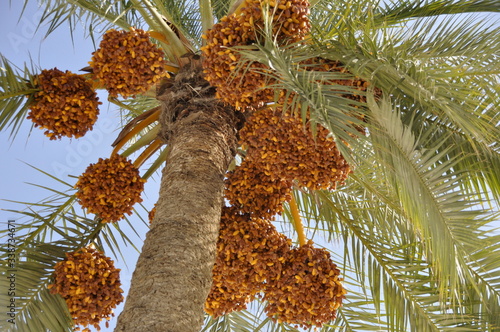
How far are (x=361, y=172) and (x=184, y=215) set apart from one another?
1.15m

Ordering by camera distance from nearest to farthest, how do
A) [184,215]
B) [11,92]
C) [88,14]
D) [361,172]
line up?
[361,172], [184,215], [11,92], [88,14]

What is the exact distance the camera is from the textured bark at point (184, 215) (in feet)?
11.2

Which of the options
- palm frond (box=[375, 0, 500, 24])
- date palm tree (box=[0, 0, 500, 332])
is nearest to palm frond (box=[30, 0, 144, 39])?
date palm tree (box=[0, 0, 500, 332])

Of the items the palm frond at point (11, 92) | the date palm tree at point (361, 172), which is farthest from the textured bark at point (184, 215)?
the palm frond at point (11, 92)

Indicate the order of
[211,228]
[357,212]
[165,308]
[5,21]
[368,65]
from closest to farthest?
[165,308] < [368,65] < [211,228] < [357,212] < [5,21]

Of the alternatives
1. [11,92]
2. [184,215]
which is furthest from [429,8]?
[11,92]

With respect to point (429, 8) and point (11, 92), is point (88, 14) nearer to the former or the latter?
point (11, 92)

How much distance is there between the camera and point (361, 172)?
3.36 m

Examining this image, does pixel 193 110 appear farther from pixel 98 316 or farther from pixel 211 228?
pixel 98 316

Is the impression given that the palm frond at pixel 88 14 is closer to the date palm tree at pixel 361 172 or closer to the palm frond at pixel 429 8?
the date palm tree at pixel 361 172

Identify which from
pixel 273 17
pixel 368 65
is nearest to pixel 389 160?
pixel 368 65

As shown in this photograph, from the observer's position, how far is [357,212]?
214 inches

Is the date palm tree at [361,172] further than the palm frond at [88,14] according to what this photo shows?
No

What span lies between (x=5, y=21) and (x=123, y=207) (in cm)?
850
